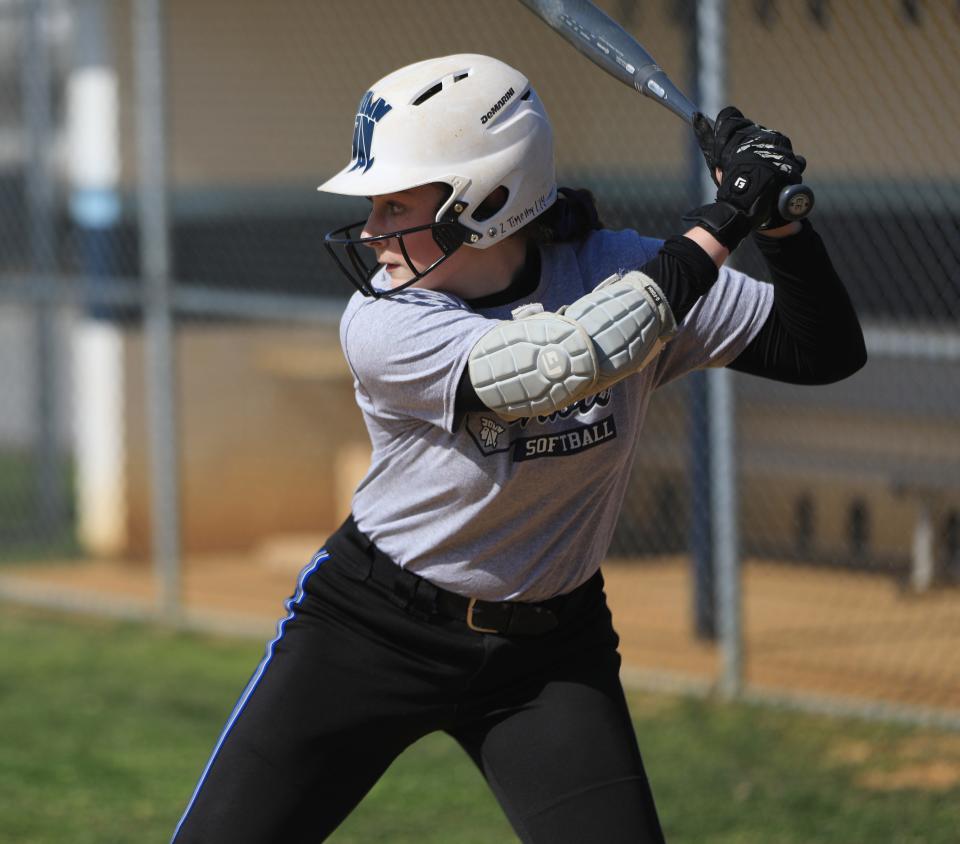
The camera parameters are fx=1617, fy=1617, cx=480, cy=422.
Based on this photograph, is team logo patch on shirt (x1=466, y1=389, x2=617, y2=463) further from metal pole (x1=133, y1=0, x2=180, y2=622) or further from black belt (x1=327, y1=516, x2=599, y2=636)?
metal pole (x1=133, y1=0, x2=180, y2=622)

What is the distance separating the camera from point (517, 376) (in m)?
2.59

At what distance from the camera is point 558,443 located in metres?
2.83

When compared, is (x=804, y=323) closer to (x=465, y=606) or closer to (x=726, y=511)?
(x=465, y=606)

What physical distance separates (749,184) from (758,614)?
15.1ft

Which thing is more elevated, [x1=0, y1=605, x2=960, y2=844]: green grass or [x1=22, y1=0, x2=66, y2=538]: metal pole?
[x1=22, y1=0, x2=66, y2=538]: metal pole

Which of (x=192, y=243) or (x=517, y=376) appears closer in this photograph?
(x=517, y=376)

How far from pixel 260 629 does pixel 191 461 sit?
2119 mm

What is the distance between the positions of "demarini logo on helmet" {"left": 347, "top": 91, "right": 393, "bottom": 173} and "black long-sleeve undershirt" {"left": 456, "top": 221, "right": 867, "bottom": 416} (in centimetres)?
33

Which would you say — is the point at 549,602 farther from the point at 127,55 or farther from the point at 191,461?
the point at 127,55

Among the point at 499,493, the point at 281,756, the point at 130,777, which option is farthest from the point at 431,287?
the point at 130,777

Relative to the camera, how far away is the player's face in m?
2.86

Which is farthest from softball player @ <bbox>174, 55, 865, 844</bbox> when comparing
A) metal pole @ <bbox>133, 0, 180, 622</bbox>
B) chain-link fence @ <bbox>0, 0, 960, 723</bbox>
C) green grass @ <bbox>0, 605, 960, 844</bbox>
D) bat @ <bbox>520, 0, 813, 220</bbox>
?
metal pole @ <bbox>133, 0, 180, 622</bbox>

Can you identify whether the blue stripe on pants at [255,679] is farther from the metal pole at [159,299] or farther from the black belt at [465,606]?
the metal pole at [159,299]

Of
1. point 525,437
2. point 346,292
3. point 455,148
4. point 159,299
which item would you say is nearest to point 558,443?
point 525,437
